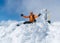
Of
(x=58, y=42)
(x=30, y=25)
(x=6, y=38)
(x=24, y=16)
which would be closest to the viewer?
(x=58, y=42)

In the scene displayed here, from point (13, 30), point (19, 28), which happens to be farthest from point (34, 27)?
point (13, 30)

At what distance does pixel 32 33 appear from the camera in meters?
44.9

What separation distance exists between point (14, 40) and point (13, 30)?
3588 millimetres

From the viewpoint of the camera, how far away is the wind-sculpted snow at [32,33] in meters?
39.4

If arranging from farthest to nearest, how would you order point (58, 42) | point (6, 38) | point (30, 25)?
point (6, 38) → point (30, 25) → point (58, 42)

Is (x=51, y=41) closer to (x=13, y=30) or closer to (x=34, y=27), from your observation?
(x=34, y=27)

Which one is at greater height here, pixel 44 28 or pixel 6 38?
pixel 44 28

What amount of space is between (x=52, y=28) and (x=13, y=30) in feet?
41.8

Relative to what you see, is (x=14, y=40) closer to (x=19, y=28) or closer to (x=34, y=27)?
(x=19, y=28)

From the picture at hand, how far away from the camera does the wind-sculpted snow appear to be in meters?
39.4

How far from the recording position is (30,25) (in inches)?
1779

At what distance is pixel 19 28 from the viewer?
47.9 m

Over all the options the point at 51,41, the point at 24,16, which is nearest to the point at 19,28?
the point at 24,16

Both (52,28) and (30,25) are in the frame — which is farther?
(30,25)
